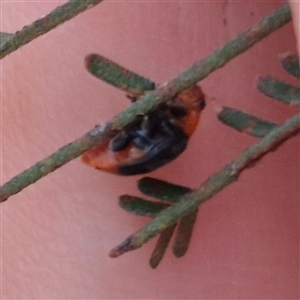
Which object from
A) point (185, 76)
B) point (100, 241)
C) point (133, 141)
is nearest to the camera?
point (185, 76)

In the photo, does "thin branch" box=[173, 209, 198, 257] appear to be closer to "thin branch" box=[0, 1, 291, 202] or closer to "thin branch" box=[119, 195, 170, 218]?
"thin branch" box=[119, 195, 170, 218]

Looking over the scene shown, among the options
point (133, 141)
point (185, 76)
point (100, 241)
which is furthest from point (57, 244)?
point (185, 76)

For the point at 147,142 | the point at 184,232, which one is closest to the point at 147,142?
the point at 147,142

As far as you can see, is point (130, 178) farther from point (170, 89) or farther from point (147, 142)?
point (170, 89)

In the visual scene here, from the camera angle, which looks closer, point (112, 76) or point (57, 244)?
point (112, 76)

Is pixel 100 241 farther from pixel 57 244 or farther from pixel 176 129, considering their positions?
pixel 176 129

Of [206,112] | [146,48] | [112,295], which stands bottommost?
[112,295]
